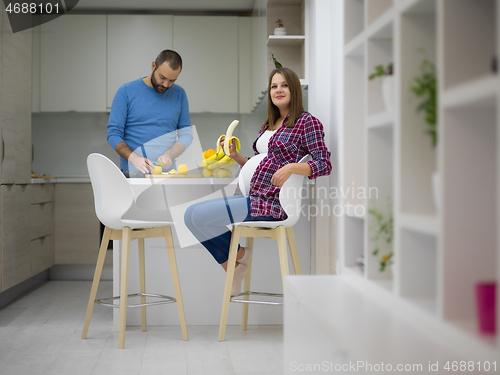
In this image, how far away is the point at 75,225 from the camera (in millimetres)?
3994

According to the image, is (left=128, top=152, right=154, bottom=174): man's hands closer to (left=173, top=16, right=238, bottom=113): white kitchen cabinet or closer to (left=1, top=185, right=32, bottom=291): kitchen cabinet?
(left=1, top=185, right=32, bottom=291): kitchen cabinet

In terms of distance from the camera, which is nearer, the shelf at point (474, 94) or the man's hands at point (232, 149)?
the shelf at point (474, 94)

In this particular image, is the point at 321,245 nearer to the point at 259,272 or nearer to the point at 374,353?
the point at 259,272

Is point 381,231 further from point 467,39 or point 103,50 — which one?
point 103,50

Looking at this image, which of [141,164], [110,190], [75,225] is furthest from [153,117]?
[75,225]

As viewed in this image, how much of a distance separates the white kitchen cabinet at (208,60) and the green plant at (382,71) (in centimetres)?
358

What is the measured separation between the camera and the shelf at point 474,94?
0.54 meters

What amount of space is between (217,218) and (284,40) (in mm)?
1444

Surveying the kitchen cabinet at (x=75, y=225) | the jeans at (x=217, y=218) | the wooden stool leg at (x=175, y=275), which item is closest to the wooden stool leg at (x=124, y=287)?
the wooden stool leg at (x=175, y=275)

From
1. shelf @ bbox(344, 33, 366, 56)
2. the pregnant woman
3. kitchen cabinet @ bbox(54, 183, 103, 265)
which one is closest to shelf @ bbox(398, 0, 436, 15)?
shelf @ bbox(344, 33, 366, 56)

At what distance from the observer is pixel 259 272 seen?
2.50 meters

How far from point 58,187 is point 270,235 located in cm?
255

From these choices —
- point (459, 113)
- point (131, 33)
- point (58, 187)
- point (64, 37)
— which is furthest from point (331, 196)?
point (64, 37)

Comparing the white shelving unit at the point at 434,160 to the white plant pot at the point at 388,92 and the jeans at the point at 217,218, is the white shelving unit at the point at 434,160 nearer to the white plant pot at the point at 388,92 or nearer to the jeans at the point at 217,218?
the white plant pot at the point at 388,92
